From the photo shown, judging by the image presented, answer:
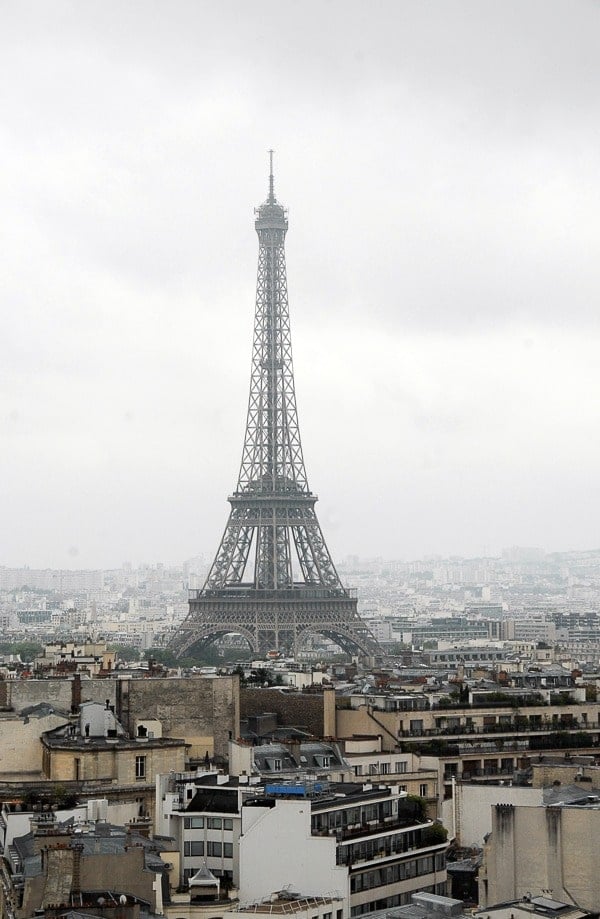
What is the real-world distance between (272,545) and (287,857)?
9811 cm

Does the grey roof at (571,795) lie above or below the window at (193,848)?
above

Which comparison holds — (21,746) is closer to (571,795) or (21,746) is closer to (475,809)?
(475,809)

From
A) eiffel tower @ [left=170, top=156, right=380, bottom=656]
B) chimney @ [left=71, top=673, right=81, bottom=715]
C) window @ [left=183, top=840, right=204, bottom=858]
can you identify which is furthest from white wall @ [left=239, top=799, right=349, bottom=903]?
eiffel tower @ [left=170, top=156, right=380, bottom=656]

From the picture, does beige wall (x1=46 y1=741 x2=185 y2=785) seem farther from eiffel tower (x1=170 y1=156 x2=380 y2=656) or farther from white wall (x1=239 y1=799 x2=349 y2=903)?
eiffel tower (x1=170 y1=156 x2=380 y2=656)

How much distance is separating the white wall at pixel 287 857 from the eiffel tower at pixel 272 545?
8555cm

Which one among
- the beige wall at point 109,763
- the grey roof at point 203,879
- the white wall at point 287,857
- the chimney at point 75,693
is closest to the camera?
the grey roof at point 203,879

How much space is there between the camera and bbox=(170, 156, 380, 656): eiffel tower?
126m

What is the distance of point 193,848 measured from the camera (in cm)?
3372

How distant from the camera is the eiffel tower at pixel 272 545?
125750 millimetres

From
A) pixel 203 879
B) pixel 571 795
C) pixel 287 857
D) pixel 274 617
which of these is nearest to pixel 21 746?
pixel 287 857

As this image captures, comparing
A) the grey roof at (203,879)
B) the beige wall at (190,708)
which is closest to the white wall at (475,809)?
the grey roof at (203,879)

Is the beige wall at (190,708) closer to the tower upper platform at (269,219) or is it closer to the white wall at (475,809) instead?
the white wall at (475,809)

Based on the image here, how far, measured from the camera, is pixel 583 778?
38438mm

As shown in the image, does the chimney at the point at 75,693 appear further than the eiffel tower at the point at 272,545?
No
